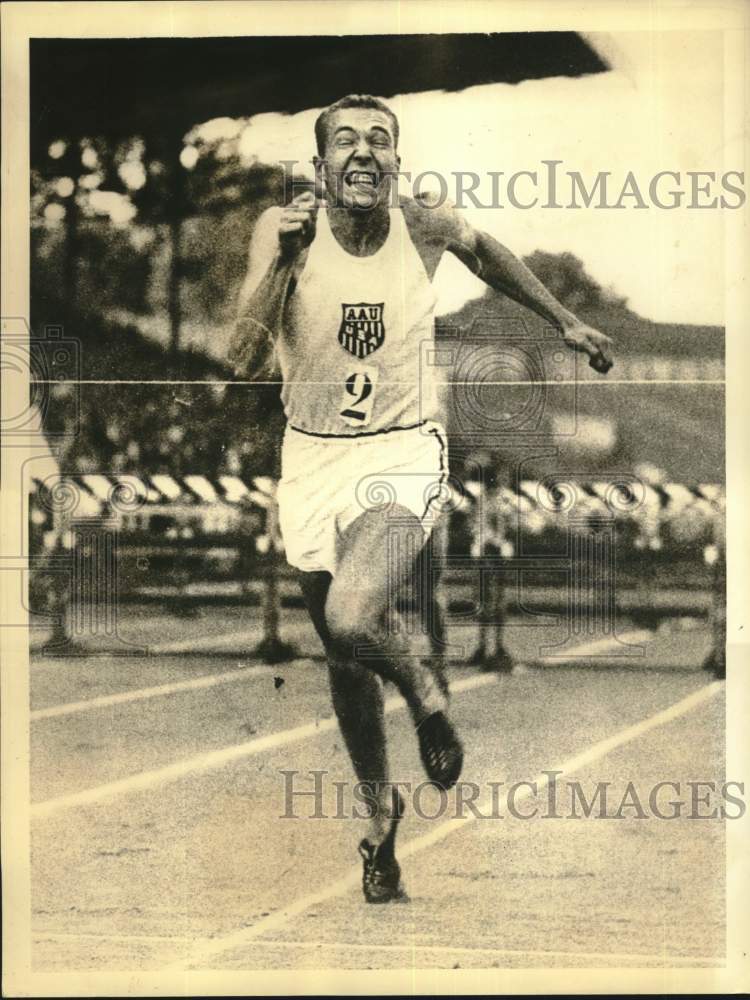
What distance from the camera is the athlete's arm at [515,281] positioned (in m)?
2.65

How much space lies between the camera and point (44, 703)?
268cm

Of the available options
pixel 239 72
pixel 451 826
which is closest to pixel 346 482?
pixel 451 826

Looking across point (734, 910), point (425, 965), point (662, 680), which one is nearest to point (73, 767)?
point (425, 965)

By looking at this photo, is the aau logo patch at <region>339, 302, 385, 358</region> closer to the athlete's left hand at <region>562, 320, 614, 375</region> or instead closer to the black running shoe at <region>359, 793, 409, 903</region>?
the athlete's left hand at <region>562, 320, 614, 375</region>

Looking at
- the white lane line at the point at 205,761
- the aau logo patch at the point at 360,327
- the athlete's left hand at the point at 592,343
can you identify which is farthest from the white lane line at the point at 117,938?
the athlete's left hand at the point at 592,343

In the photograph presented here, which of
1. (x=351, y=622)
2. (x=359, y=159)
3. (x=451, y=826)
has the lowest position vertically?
(x=451, y=826)

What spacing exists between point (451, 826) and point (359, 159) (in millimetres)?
1763

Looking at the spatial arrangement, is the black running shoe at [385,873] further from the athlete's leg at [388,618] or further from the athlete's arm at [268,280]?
the athlete's arm at [268,280]

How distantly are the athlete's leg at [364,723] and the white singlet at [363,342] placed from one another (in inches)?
23.1

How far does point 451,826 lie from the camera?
2.64 metres

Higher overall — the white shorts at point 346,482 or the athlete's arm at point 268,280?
the athlete's arm at point 268,280

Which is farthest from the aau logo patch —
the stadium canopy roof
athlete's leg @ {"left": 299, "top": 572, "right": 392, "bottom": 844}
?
athlete's leg @ {"left": 299, "top": 572, "right": 392, "bottom": 844}

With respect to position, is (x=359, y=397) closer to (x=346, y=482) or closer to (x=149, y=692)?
(x=346, y=482)

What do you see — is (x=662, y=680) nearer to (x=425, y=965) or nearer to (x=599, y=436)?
(x=599, y=436)
